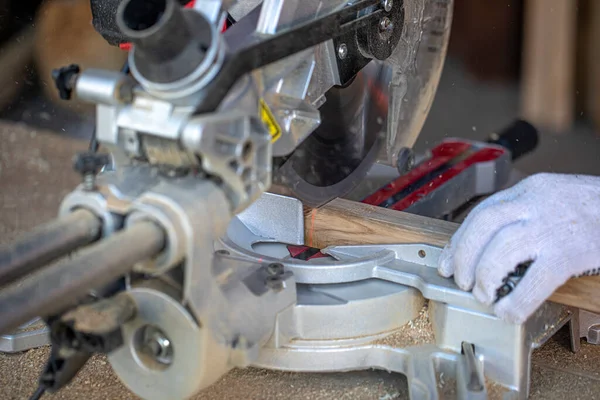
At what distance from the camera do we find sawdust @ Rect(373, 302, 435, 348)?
116 centimetres

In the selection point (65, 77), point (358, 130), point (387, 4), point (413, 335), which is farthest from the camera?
point (358, 130)

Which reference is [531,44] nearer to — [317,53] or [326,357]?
[317,53]

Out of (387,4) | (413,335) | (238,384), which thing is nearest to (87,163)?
(238,384)

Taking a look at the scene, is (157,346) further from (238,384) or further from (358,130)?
(358,130)

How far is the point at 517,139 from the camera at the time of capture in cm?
230

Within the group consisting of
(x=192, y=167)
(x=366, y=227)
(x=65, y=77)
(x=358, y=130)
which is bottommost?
(x=366, y=227)

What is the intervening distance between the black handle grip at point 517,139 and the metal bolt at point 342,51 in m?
1.10

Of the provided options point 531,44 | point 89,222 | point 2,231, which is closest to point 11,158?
point 2,231

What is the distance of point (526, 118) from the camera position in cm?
289

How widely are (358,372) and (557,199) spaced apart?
0.42 metres

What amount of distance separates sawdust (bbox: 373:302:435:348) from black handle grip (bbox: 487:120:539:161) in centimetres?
115

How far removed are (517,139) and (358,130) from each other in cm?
93

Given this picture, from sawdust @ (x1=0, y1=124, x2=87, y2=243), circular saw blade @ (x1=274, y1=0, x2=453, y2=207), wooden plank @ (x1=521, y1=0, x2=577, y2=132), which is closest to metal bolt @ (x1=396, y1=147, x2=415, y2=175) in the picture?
circular saw blade @ (x1=274, y1=0, x2=453, y2=207)

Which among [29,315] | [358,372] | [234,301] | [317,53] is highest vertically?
[317,53]
